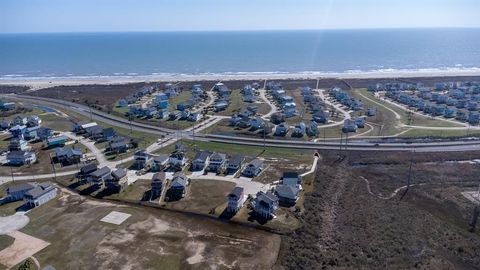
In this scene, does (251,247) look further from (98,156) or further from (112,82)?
(112,82)

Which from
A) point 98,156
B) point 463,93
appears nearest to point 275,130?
point 98,156

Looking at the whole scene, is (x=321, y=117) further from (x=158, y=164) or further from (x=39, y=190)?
(x=39, y=190)

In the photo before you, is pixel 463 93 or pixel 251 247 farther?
pixel 463 93

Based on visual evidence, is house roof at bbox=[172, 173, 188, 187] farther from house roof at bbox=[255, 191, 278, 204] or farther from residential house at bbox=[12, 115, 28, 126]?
residential house at bbox=[12, 115, 28, 126]

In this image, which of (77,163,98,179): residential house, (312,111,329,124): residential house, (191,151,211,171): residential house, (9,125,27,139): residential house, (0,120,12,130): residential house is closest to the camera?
(77,163,98,179): residential house

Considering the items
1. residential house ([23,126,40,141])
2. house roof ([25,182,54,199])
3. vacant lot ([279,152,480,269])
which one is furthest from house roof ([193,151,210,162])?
residential house ([23,126,40,141])

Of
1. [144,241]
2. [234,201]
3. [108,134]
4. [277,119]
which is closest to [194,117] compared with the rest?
[277,119]
